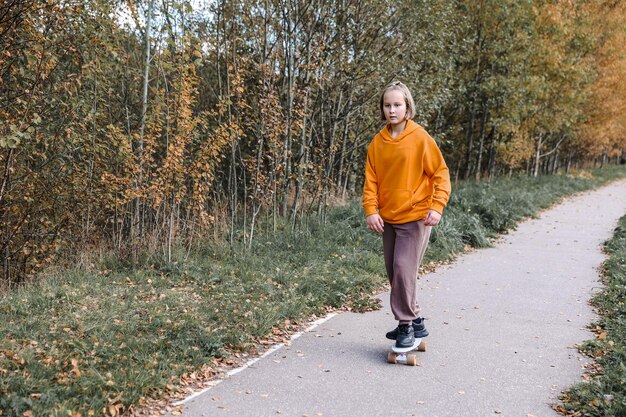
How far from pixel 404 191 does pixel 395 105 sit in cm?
70

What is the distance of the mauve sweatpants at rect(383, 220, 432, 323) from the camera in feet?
15.7

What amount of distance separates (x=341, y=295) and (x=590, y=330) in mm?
2656

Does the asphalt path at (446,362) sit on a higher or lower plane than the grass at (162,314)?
lower

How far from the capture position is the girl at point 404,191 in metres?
4.69

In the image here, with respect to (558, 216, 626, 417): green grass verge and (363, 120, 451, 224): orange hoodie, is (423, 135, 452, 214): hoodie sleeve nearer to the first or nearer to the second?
(363, 120, 451, 224): orange hoodie

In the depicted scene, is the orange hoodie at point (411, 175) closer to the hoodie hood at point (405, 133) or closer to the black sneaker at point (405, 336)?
the hoodie hood at point (405, 133)

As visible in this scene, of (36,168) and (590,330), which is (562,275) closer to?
(590,330)

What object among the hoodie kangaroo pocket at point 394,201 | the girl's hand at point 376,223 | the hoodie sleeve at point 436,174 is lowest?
the girl's hand at point 376,223

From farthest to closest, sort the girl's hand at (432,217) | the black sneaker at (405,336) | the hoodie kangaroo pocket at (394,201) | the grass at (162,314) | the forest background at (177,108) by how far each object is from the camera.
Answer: the forest background at (177,108), the black sneaker at (405,336), the hoodie kangaroo pocket at (394,201), the girl's hand at (432,217), the grass at (162,314)

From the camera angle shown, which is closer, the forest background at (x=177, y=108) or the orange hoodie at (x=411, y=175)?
the orange hoodie at (x=411, y=175)

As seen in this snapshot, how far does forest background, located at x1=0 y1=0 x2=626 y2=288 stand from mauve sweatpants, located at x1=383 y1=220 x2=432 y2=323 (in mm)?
→ 3529

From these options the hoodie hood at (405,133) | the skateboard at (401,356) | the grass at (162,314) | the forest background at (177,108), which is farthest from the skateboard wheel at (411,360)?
the forest background at (177,108)

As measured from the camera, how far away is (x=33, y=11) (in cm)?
616

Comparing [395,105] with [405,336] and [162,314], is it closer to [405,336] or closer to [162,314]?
[405,336]
